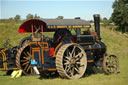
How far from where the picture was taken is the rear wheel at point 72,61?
1015 cm

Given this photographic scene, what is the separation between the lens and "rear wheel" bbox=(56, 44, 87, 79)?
10.1 meters

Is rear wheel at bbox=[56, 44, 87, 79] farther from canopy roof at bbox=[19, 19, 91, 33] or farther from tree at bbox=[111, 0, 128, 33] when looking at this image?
tree at bbox=[111, 0, 128, 33]

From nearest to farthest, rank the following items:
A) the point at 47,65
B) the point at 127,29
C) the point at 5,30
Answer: the point at 47,65
the point at 5,30
the point at 127,29

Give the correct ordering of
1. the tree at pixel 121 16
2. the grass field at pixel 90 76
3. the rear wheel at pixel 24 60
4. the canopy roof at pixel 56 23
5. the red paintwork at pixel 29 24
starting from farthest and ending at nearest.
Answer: the tree at pixel 121 16 < the rear wheel at pixel 24 60 < the red paintwork at pixel 29 24 < the canopy roof at pixel 56 23 < the grass field at pixel 90 76

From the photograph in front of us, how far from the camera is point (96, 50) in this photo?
12.3 meters

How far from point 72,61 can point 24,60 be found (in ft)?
9.75

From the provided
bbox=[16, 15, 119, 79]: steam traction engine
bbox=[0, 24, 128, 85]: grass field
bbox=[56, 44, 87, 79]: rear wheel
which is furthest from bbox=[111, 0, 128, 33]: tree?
bbox=[56, 44, 87, 79]: rear wheel

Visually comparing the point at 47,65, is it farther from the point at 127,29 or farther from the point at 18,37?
the point at 127,29

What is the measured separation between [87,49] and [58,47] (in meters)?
1.63

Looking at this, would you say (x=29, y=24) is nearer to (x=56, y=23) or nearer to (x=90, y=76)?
(x=56, y=23)

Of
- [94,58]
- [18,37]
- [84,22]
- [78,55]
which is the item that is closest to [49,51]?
[78,55]

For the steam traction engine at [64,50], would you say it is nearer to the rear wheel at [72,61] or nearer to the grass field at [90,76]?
the rear wheel at [72,61]

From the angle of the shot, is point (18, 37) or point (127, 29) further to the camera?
point (127, 29)

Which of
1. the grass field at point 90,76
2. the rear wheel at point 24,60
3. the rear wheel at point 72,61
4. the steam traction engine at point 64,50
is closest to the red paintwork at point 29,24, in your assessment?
the steam traction engine at point 64,50
